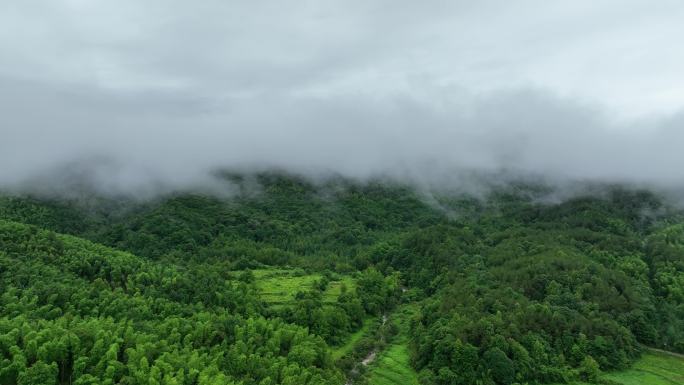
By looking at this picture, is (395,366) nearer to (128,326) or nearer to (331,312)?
(331,312)

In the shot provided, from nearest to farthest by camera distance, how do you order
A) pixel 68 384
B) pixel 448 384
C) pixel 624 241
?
1. pixel 68 384
2. pixel 448 384
3. pixel 624 241

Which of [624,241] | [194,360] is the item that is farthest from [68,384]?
[624,241]

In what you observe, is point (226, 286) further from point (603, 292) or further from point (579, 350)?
point (603, 292)

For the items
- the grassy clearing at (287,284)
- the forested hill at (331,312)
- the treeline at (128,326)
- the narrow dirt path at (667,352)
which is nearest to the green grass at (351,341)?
the forested hill at (331,312)

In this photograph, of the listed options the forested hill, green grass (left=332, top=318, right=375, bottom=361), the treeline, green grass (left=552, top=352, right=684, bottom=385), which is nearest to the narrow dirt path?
green grass (left=552, top=352, right=684, bottom=385)

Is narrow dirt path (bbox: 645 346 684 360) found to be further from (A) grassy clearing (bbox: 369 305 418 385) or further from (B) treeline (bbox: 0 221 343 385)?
(B) treeline (bbox: 0 221 343 385)

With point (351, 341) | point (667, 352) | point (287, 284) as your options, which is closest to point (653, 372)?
point (667, 352)
